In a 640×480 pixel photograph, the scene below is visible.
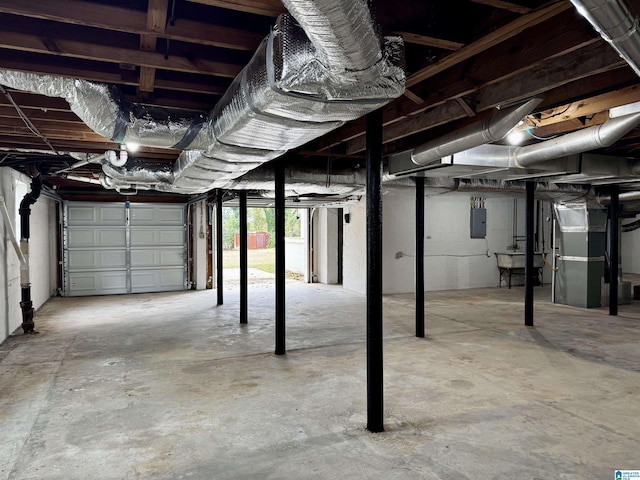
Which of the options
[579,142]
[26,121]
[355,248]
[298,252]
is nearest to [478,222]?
[355,248]

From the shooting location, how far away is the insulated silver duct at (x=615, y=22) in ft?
3.81

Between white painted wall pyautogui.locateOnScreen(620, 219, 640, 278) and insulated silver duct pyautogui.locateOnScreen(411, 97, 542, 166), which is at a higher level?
insulated silver duct pyautogui.locateOnScreen(411, 97, 542, 166)

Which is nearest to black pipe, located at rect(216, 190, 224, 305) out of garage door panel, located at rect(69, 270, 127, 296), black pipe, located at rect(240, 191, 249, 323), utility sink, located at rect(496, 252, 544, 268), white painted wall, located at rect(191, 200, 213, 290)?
black pipe, located at rect(240, 191, 249, 323)

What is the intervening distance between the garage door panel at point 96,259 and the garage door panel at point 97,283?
121 mm

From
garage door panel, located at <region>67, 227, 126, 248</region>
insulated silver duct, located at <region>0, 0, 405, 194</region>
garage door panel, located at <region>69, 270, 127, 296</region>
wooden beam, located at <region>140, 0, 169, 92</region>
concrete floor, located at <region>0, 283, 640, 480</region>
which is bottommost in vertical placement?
concrete floor, located at <region>0, 283, 640, 480</region>

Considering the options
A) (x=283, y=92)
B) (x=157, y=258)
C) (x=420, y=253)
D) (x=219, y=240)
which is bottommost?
(x=157, y=258)

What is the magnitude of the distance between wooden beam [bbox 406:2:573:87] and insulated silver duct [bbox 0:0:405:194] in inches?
19.8

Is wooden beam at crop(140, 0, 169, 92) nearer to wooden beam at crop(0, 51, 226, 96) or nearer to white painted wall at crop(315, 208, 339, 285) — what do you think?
wooden beam at crop(0, 51, 226, 96)

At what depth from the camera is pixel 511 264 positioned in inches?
356

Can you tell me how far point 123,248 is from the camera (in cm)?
842

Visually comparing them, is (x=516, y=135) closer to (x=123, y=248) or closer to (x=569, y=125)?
(x=569, y=125)

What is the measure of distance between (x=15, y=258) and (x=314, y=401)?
14.6 feet

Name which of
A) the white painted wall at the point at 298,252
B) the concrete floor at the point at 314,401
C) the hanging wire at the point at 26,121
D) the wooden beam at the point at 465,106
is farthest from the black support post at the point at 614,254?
the hanging wire at the point at 26,121

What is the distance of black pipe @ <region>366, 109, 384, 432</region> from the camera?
8.48 feet
